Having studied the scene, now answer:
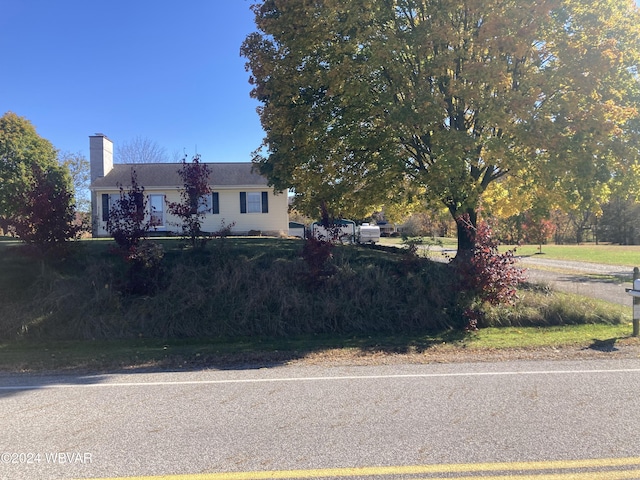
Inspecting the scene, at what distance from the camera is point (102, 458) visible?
12.8ft

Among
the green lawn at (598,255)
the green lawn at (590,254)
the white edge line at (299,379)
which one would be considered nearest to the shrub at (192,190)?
the white edge line at (299,379)

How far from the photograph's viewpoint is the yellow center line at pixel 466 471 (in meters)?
3.53

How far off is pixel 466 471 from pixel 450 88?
9078 millimetres

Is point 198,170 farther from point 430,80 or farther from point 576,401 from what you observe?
point 576,401

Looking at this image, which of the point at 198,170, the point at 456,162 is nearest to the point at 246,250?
the point at 198,170

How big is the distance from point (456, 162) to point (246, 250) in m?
6.48

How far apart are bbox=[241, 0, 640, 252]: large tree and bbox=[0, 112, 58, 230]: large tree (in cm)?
1388

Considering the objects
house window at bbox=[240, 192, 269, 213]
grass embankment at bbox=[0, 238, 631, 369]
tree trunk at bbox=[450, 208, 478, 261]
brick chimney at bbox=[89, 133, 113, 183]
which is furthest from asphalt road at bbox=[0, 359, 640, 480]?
brick chimney at bbox=[89, 133, 113, 183]

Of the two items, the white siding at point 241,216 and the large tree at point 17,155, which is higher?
the large tree at point 17,155

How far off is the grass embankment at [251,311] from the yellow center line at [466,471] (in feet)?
14.9

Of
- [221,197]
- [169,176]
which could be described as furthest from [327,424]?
[169,176]

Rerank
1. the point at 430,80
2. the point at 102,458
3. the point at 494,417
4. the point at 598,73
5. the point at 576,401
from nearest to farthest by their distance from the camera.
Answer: the point at 102,458 → the point at 494,417 → the point at 576,401 → the point at 598,73 → the point at 430,80

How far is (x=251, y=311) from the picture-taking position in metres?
10.6

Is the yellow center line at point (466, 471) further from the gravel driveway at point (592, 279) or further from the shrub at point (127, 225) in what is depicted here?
the shrub at point (127, 225)
